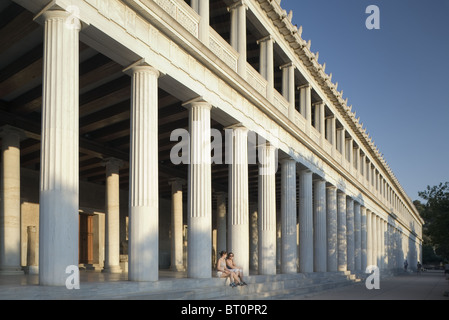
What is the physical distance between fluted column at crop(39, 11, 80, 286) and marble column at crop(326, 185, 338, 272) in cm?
2600

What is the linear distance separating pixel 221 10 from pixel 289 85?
644cm

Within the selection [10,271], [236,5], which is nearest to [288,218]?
[236,5]

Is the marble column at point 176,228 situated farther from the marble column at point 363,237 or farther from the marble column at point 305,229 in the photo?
the marble column at point 363,237

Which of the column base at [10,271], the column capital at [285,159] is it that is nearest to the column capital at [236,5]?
the column capital at [285,159]

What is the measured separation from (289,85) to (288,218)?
7.18 metres

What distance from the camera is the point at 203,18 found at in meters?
17.3

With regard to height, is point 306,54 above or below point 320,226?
above

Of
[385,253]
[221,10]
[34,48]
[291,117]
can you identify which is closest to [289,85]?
[291,117]

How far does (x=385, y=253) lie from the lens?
59625 millimetres

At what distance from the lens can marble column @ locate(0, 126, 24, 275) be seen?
19328mm

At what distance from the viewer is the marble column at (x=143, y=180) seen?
1394 centimetres

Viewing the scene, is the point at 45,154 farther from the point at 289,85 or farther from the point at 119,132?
the point at 289,85

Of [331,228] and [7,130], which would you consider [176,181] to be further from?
[7,130]

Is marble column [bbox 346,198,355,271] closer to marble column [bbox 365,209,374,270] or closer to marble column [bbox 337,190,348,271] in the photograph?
marble column [bbox 337,190,348,271]
